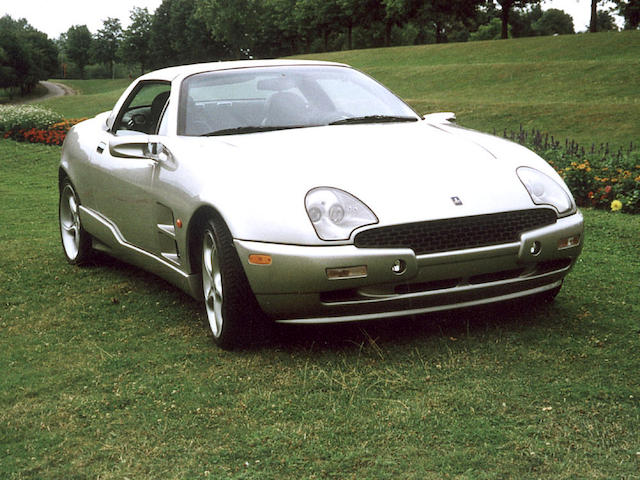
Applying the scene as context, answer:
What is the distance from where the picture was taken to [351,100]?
→ 5473mm

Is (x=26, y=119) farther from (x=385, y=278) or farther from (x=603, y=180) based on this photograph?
(x=385, y=278)

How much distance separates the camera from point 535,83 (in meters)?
25.8

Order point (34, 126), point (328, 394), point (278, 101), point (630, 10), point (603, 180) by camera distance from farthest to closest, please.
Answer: point (630, 10) → point (34, 126) → point (603, 180) → point (278, 101) → point (328, 394)

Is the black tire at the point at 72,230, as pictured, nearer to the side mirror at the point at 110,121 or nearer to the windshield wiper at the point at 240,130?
the side mirror at the point at 110,121

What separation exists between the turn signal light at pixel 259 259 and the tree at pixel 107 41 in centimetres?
12203

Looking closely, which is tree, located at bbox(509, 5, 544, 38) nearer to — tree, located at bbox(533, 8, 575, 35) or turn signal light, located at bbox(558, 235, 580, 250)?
tree, located at bbox(533, 8, 575, 35)

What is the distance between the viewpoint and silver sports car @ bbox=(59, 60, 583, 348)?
3.94m

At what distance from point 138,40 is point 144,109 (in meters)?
97.4

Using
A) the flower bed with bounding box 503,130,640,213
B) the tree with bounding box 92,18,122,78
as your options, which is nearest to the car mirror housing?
the flower bed with bounding box 503,130,640,213

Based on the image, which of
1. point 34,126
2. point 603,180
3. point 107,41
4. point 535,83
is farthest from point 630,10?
point 107,41

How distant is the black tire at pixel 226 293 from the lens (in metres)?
4.12

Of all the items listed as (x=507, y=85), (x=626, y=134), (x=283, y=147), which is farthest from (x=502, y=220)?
(x=507, y=85)

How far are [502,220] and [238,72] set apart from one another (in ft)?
7.00

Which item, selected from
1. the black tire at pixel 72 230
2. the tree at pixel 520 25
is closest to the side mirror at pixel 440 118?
the black tire at pixel 72 230
